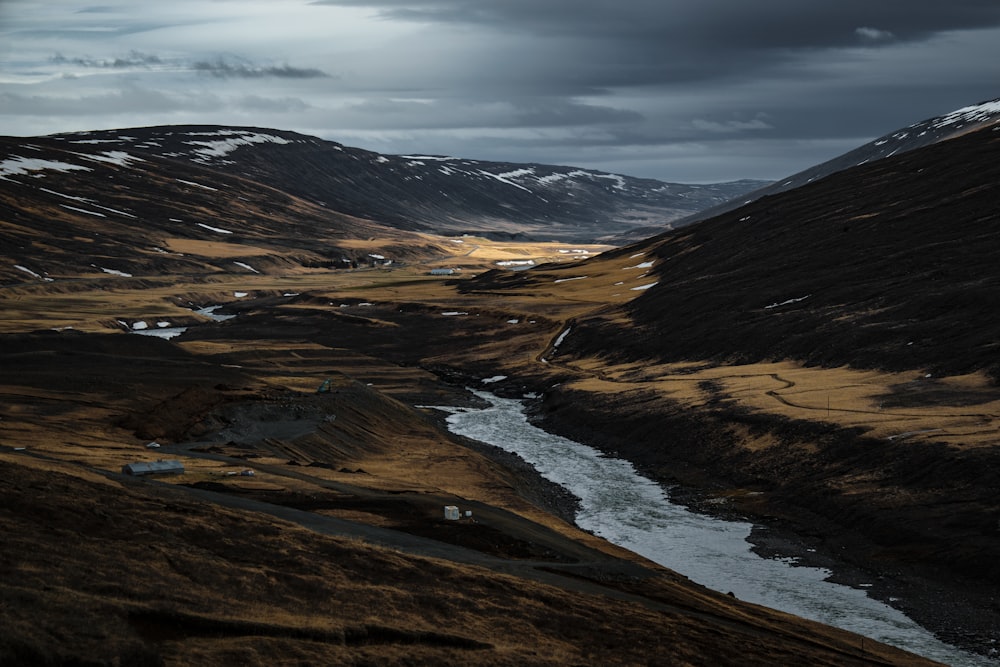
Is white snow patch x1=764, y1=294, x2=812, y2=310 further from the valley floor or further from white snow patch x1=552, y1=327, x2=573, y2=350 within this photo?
white snow patch x1=552, y1=327, x2=573, y2=350

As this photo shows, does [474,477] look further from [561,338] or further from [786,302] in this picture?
[561,338]

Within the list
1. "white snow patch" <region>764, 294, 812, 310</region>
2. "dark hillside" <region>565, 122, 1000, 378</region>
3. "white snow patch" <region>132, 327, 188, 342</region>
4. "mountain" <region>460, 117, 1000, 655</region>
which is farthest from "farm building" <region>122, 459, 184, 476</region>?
"white snow patch" <region>132, 327, 188, 342</region>

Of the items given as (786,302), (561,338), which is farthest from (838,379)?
(561,338)

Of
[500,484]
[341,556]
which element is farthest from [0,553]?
[500,484]

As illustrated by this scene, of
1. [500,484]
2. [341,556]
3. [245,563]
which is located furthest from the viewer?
[500,484]

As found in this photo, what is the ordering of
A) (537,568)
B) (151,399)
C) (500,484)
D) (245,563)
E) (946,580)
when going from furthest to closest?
(151,399), (500,484), (946,580), (537,568), (245,563)

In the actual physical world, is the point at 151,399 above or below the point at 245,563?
below

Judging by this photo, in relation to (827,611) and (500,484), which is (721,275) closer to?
(500,484)
